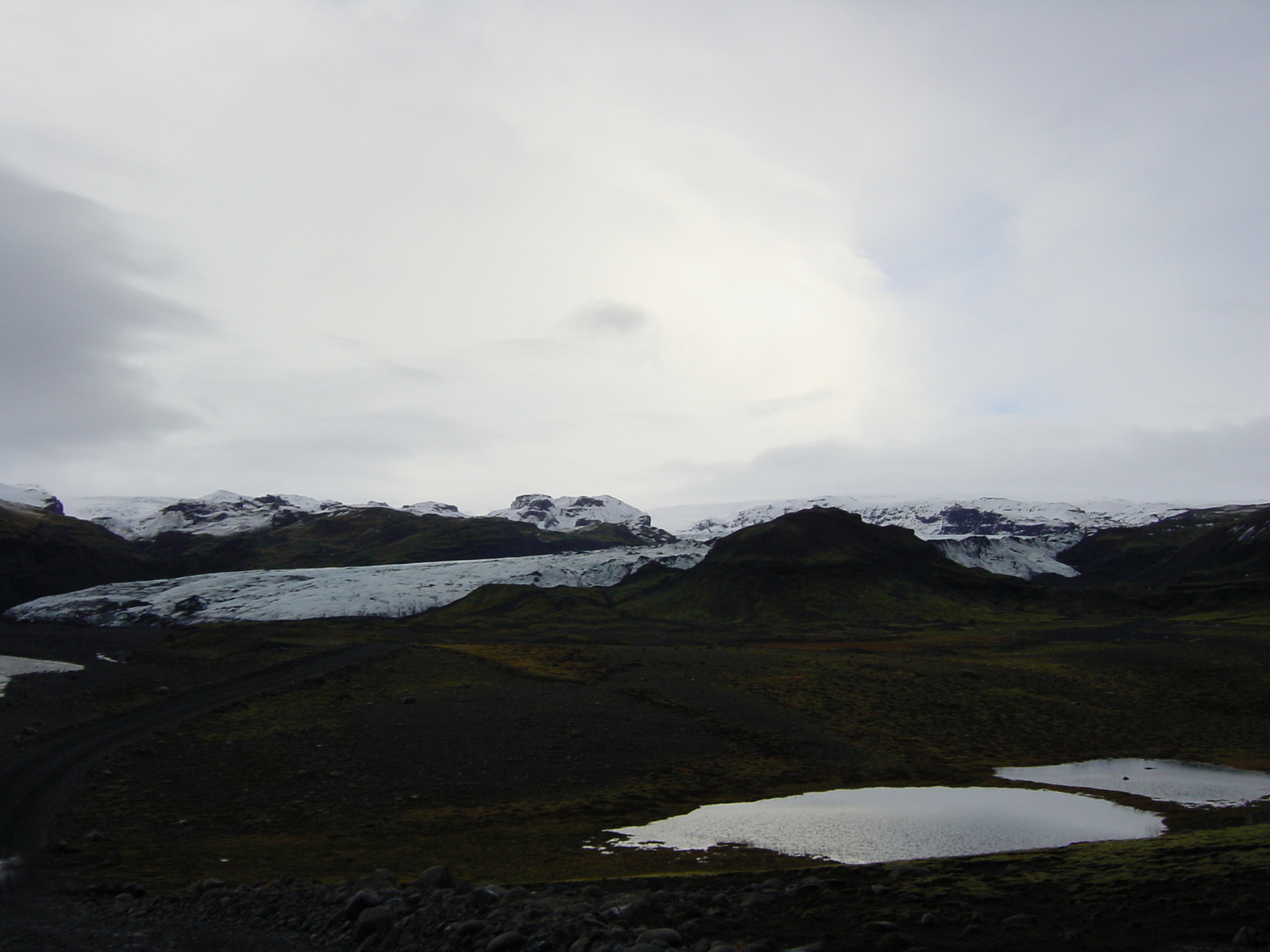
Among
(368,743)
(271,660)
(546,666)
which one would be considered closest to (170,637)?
(271,660)

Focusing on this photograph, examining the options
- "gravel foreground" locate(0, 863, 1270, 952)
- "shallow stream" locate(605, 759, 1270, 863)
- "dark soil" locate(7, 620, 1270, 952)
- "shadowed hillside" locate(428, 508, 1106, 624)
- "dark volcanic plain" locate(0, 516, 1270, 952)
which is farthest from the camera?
"shadowed hillside" locate(428, 508, 1106, 624)

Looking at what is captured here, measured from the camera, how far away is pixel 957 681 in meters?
57.3

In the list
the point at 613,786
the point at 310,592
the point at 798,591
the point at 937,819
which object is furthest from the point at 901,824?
the point at 310,592

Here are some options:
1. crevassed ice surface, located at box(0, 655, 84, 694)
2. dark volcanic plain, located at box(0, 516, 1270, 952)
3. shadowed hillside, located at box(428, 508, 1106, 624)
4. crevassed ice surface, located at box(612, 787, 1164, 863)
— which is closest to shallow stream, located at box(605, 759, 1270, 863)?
crevassed ice surface, located at box(612, 787, 1164, 863)

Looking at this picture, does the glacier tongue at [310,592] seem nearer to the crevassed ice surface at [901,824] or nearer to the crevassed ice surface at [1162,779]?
the crevassed ice surface at [901,824]

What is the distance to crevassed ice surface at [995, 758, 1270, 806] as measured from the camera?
32656mm

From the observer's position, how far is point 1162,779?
36594 mm

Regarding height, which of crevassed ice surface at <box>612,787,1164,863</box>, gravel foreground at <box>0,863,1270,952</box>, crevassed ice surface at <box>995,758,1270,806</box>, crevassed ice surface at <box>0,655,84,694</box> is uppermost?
gravel foreground at <box>0,863,1270,952</box>

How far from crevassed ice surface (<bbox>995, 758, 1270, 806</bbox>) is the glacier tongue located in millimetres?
132225

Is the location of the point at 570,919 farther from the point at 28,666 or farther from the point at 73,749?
the point at 28,666

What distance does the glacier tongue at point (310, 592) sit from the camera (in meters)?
153

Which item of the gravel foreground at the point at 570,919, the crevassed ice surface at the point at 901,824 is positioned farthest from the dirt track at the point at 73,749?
the crevassed ice surface at the point at 901,824

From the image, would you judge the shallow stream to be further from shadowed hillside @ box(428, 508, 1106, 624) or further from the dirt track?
shadowed hillside @ box(428, 508, 1106, 624)

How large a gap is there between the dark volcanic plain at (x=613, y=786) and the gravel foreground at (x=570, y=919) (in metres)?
0.08
